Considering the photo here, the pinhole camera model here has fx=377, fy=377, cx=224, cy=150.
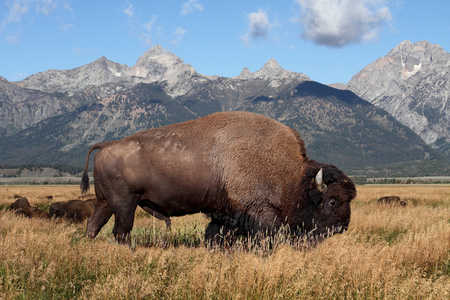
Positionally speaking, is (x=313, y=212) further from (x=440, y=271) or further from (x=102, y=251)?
(x=102, y=251)

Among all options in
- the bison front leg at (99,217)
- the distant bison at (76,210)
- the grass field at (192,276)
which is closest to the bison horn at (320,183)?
the grass field at (192,276)

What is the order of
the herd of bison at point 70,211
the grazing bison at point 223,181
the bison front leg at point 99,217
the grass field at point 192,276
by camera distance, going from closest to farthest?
the grass field at point 192,276 < the grazing bison at point 223,181 < the bison front leg at point 99,217 < the herd of bison at point 70,211

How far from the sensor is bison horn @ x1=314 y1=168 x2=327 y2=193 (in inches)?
255

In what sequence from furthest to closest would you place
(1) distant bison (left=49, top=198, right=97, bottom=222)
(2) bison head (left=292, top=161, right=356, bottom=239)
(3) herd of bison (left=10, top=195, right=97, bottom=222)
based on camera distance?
(1) distant bison (left=49, top=198, right=97, bottom=222) < (3) herd of bison (left=10, top=195, right=97, bottom=222) < (2) bison head (left=292, top=161, right=356, bottom=239)

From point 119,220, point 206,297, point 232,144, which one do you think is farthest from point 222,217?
point 206,297

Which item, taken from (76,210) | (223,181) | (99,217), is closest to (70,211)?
(76,210)

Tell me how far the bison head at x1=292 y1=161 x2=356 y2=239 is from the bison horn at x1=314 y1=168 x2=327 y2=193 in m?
0.06

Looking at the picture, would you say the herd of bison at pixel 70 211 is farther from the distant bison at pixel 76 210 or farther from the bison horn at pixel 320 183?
the bison horn at pixel 320 183

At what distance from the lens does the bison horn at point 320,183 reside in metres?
6.46

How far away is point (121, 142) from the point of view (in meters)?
6.70

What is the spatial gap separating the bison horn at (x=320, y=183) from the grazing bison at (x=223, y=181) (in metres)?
0.02

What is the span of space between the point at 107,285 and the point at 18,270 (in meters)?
1.25

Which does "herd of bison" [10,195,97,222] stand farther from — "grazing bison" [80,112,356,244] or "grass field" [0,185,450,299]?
"grass field" [0,185,450,299]

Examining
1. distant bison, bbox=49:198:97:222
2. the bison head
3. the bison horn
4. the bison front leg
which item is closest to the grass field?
the bison head
